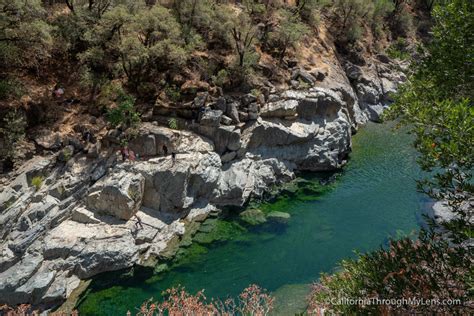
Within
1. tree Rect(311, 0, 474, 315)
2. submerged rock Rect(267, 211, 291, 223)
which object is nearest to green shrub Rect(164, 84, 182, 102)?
submerged rock Rect(267, 211, 291, 223)

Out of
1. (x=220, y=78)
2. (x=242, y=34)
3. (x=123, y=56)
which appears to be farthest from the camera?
(x=242, y=34)

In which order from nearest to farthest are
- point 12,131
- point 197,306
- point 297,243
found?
point 197,306 → point 12,131 → point 297,243

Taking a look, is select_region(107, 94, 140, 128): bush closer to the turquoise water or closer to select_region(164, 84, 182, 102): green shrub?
select_region(164, 84, 182, 102): green shrub

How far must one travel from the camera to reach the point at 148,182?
21234mm

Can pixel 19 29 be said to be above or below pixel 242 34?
below

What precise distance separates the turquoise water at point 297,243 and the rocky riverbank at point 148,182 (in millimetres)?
1588

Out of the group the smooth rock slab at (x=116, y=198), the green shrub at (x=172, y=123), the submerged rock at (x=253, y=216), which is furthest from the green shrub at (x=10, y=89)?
the submerged rock at (x=253, y=216)

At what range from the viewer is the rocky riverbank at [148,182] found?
1752cm

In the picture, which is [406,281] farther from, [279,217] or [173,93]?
[173,93]

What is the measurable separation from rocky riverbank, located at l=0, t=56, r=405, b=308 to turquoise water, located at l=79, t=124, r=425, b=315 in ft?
5.21

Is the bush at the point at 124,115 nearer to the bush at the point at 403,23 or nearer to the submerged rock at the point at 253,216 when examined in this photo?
the submerged rock at the point at 253,216

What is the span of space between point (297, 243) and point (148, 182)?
10.9 meters

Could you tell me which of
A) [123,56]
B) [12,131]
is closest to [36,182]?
[12,131]

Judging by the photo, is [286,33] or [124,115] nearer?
[124,115]
